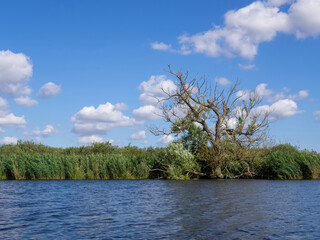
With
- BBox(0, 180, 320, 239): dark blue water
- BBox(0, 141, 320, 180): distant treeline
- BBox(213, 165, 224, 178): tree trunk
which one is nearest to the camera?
BBox(0, 180, 320, 239): dark blue water

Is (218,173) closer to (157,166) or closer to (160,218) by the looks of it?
(157,166)

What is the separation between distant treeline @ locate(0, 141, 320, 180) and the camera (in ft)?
116

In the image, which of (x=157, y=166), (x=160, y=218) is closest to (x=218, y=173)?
(x=157, y=166)

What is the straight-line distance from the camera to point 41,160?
35656 mm

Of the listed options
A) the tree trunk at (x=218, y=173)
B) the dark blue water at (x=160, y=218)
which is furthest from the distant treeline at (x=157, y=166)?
the dark blue water at (x=160, y=218)

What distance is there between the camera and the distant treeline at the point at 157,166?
116 feet

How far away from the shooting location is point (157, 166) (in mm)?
37812

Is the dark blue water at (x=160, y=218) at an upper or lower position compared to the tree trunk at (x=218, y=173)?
lower

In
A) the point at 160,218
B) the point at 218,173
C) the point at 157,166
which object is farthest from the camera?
the point at 157,166

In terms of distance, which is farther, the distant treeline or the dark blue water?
the distant treeline

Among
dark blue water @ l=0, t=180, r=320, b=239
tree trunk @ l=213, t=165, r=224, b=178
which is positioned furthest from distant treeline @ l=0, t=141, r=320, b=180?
dark blue water @ l=0, t=180, r=320, b=239

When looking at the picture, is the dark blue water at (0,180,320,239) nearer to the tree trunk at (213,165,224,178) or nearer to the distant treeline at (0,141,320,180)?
the distant treeline at (0,141,320,180)

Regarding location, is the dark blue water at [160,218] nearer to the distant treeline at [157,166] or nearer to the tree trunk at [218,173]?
the distant treeline at [157,166]

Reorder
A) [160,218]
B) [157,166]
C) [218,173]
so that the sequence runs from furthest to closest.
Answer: [157,166], [218,173], [160,218]
